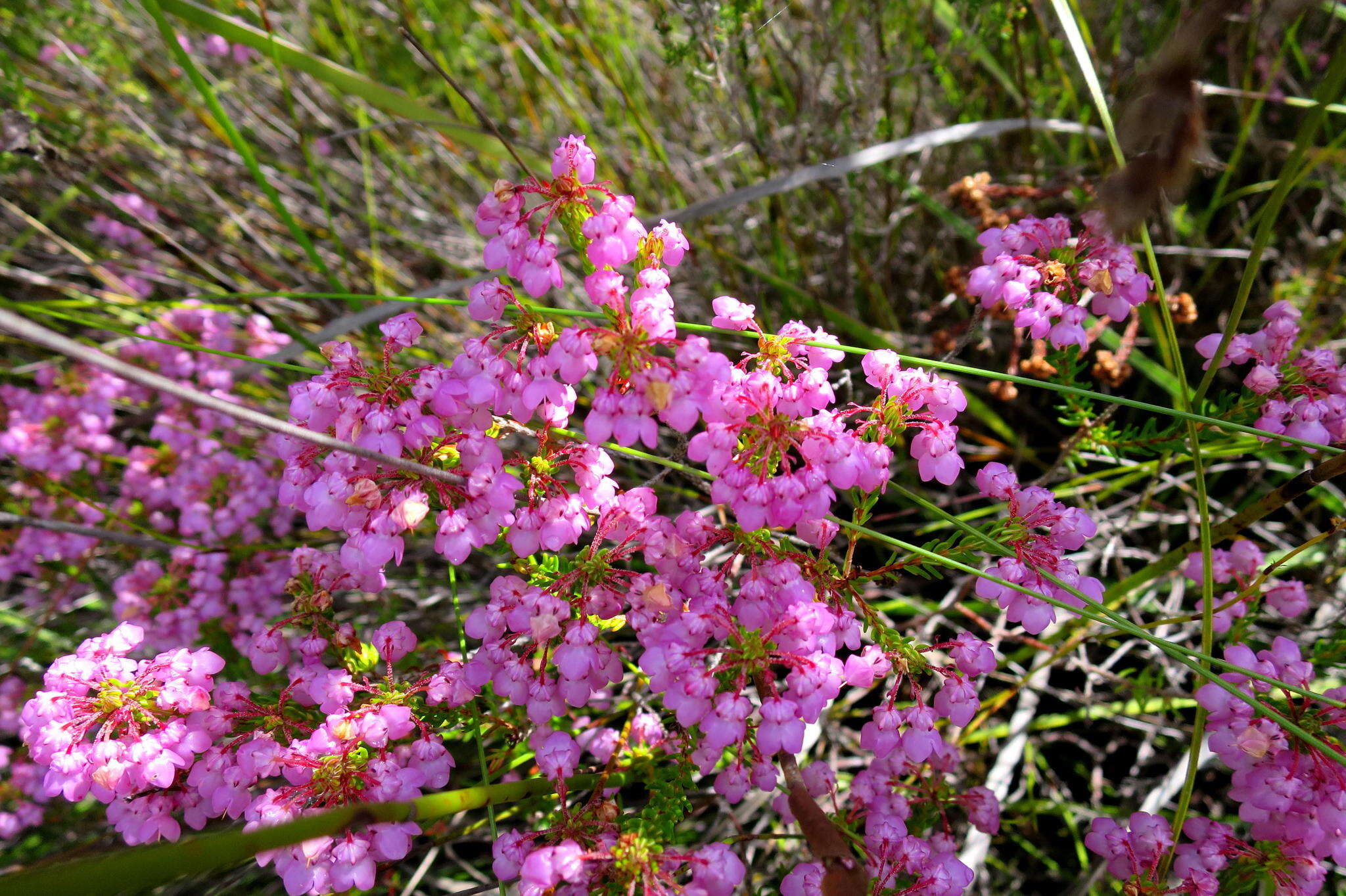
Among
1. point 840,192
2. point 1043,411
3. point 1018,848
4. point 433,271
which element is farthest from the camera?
point 433,271

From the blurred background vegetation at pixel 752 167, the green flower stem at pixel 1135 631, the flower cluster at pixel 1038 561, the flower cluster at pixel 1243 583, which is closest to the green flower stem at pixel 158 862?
the green flower stem at pixel 1135 631

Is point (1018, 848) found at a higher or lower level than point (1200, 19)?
lower

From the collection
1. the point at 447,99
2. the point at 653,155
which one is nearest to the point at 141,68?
the point at 447,99

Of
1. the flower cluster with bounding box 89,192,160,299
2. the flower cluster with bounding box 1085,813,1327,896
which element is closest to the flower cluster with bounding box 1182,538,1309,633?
the flower cluster with bounding box 1085,813,1327,896

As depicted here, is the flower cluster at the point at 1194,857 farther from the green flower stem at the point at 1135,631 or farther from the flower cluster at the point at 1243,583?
the flower cluster at the point at 1243,583

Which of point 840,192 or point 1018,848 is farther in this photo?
point 840,192

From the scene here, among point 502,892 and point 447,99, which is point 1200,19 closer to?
point 502,892
